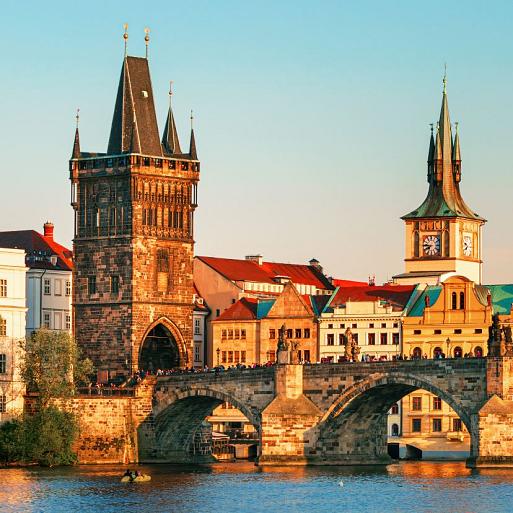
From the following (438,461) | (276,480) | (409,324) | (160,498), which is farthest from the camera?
(409,324)

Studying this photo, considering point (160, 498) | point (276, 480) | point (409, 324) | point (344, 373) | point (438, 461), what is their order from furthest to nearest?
1. point (409, 324)
2. point (438, 461)
3. point (344, 373)
4. point (276, 480)
5. point (160, 498)

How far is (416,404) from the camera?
198 meters

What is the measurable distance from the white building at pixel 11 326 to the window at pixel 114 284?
11.3 m

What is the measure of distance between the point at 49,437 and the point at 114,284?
19488mm

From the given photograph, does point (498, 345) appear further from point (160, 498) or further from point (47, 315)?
point (47, 315)

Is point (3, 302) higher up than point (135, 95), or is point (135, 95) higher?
point (135, 95)

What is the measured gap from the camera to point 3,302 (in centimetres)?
17438

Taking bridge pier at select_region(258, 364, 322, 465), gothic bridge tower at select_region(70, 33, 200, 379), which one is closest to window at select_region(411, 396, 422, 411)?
gothic bridge tower at select_region(70, 33, 200, 379)

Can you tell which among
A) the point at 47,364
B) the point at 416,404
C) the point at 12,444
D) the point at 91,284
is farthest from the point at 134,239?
the point at 416,404

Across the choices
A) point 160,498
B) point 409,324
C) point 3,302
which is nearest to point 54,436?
point 3,302

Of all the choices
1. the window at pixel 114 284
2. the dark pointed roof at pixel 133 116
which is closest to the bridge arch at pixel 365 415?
the window at pixel 114 284

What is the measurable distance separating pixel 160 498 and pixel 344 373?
939 inches

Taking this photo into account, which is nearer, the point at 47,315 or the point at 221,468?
the point at 221,468

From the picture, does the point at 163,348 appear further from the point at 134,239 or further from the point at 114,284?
the point at 134,239
